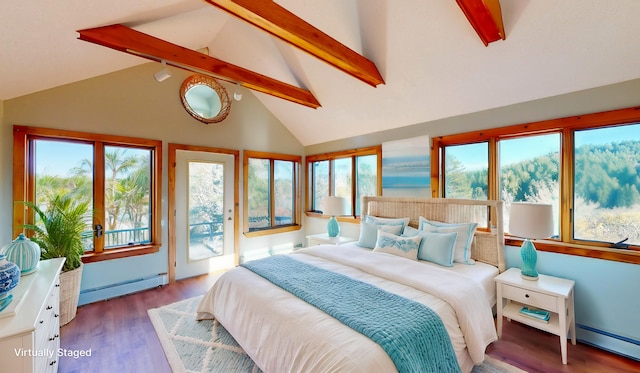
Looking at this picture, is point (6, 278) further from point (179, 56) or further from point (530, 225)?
point (530, 225)

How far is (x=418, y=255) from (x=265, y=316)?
171 centimetres

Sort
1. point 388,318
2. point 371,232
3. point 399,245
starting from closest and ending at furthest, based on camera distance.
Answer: point 388,318, point 399,245, point 371,232

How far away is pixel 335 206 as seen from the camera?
13.5 ft

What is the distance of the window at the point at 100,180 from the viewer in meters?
2.80

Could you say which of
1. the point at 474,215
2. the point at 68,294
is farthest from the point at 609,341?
the point at 68,294

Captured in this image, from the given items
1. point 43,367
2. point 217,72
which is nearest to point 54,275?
point 43,367

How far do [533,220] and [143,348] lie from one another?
3.46 meters

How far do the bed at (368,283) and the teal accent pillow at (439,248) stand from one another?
0.06 meters

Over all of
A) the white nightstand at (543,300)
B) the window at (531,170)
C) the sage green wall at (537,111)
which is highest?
the sage green wall at (537,111)

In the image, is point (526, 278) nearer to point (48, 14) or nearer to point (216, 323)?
point (216, 323)

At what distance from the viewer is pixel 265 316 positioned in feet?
5.84

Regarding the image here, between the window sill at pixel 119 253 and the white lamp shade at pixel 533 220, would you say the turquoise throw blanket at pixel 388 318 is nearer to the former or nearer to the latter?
the white lamp shade at pixel 533 220

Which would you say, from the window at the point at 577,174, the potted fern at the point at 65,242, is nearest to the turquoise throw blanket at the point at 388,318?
the window at the point at 577,174

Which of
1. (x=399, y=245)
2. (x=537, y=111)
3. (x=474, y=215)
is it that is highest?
(x=537, y=111)
